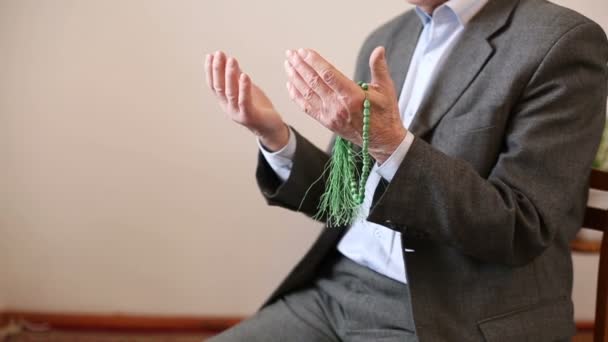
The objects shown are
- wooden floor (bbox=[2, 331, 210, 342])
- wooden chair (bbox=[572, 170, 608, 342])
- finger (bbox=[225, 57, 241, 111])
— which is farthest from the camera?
wooden floor (bbox=[2, 331, 210, 342])

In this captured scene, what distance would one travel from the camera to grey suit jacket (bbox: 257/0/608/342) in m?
0.77

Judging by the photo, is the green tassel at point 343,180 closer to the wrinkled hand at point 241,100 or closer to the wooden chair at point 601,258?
the wrinkled hand at point 241,100

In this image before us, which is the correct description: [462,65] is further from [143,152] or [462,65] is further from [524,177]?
[143,152]

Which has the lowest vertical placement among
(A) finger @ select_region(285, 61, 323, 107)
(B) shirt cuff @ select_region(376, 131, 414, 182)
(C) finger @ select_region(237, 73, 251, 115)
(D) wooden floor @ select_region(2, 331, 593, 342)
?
(D) wooden floor @ select_region(2, 331, 593, 342)

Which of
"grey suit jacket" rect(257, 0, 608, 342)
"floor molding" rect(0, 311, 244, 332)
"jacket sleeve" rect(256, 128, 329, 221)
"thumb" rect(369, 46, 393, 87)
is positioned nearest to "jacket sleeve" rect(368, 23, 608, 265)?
"grey suit jacket" rect(257, 0, 608, 342)

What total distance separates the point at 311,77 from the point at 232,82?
0.22 meters

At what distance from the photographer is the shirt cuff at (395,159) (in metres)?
0.73

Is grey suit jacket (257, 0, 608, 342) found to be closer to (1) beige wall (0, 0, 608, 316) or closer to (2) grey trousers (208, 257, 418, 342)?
(2) grey trousers (208, 257, 418, 342)

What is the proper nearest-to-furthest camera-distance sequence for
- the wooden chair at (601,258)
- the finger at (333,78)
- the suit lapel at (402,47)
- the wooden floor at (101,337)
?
1. the finger at (333,78)
2. the wooden chair at (601,258)
3. the suit lapel at (402,47)
4. the wooden floor at (101,337)

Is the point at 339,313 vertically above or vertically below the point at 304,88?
below

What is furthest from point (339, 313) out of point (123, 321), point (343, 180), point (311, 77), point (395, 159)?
point (123, 321)

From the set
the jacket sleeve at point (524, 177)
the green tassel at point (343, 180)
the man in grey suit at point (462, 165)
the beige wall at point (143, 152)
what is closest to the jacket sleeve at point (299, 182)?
the man in grey suit at point (462, 165)

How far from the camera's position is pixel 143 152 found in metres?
1.53

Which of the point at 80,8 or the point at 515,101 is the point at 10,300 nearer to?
the point at 80,8
